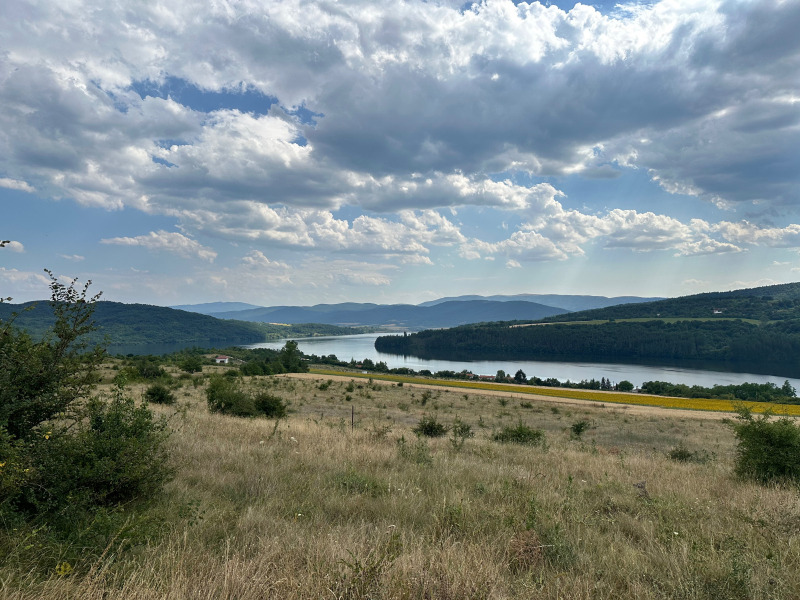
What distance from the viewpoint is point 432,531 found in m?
4.39

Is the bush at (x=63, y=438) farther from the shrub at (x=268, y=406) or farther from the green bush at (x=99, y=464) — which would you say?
the shrub at (x=268, y=406)

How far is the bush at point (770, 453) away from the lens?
27.7ft

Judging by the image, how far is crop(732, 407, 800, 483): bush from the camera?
27.7 ft

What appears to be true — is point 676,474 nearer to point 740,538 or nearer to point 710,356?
point 740,538

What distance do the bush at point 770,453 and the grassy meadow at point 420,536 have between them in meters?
1.09

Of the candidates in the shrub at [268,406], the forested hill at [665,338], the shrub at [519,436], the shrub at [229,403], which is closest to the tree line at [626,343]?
the forested hill at [665,338]

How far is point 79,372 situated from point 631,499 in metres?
7.55

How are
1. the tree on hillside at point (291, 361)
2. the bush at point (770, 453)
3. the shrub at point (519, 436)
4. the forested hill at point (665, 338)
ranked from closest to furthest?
the bush at point (770, 453) < the shrub at point (519, 436) < the tree on hillside at point (291, 361) < the forested hill at point (665, 338)

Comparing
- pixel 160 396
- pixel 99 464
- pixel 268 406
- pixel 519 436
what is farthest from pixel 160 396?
pixel 99 464

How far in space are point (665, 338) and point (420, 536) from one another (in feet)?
529

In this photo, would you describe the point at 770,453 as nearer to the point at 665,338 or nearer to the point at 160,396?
the point at 160,396

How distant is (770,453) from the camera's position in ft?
28.5

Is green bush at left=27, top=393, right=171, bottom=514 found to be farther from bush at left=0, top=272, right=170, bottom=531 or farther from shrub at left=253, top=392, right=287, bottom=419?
shrub at left=253, top=392, right=287, bottom=419

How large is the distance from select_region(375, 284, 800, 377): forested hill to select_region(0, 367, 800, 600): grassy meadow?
4610 inches
